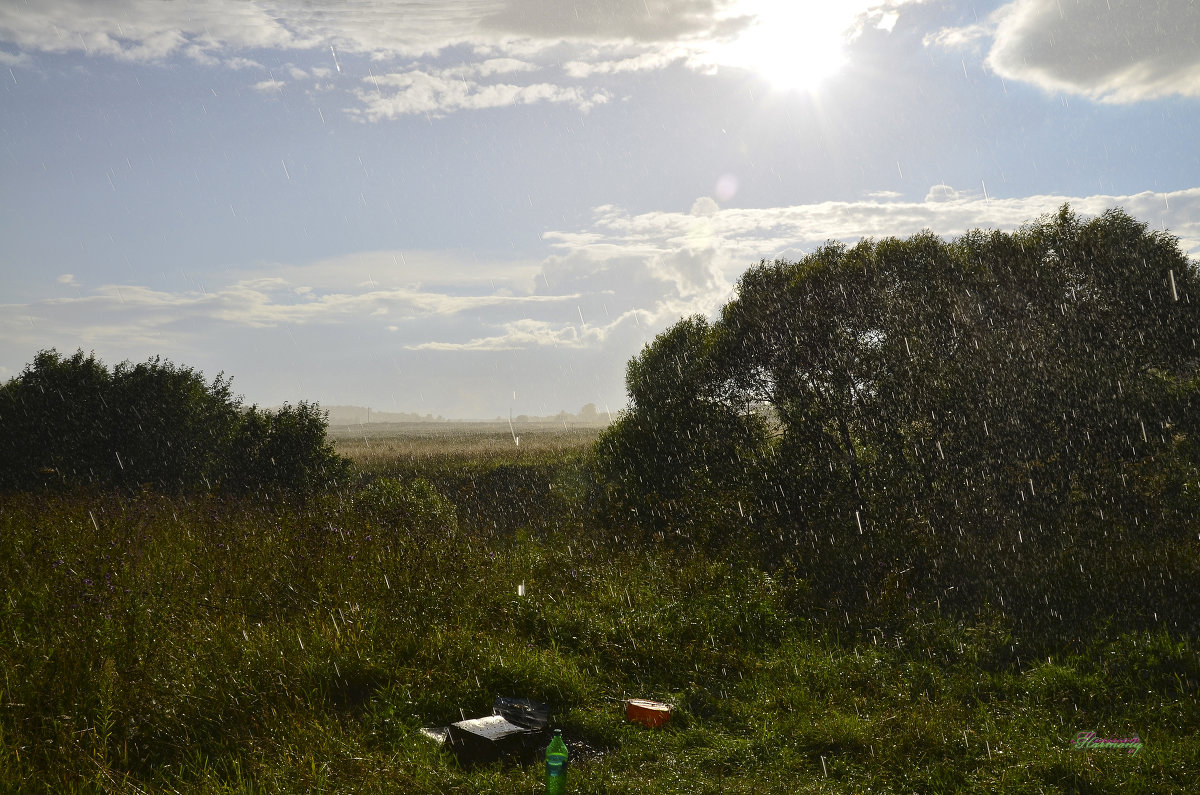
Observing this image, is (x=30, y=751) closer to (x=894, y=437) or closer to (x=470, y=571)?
(x=470, y=571)

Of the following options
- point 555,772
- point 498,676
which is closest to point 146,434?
point 498,676

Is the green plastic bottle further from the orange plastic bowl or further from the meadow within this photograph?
the orange plastic bowl

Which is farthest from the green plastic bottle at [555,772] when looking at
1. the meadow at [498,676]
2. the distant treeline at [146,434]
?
the distant treeline at [146,434]

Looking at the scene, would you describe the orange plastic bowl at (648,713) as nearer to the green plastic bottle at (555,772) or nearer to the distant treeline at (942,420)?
the green plastic bottle at (555,772)

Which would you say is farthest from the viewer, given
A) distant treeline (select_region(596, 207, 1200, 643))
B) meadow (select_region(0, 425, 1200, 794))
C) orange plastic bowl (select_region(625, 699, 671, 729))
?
distant treeline (select_region(596, 207, 1200, 643))

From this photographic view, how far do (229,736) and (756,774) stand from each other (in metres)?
4.19

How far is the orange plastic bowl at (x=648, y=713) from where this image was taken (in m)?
6.56

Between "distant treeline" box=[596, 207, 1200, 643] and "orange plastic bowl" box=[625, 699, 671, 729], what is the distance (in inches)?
178

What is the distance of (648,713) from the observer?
6.59 meters

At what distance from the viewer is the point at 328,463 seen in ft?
62.8

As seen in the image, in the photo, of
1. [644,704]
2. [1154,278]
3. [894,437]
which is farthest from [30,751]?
[1154,278]

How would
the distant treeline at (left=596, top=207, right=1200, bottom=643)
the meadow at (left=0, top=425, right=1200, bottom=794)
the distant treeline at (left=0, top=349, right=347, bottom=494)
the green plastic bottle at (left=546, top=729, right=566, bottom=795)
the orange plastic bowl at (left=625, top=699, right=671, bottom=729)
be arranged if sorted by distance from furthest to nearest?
the distant treeline at (left=0, top=349, right=347, bottom=494), the distant treeline at (left=596, top=207, right=1200, bottom=643), the orange plastic bowl at (left=625, top=699, right=671, bottom=729), the meadow at (left=0, top=425, right=1200, bottom=794), the green plastic bottle at (left=546, top=729, right=566, bottom=795)

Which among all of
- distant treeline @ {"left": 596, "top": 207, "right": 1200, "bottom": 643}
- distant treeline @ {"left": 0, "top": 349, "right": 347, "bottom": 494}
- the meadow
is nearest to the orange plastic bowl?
the meadow

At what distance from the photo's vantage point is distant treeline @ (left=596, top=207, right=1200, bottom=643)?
1212 cm
